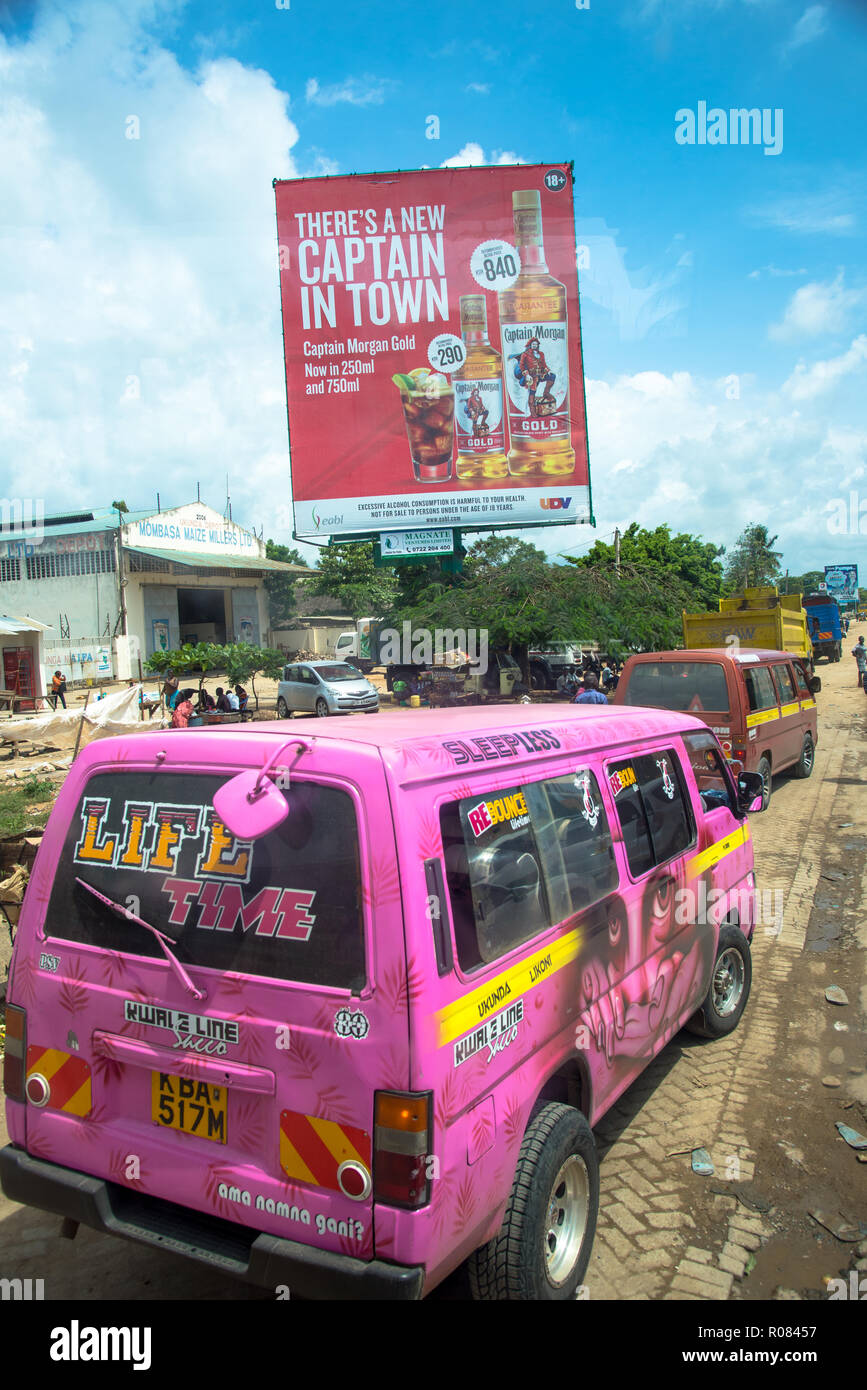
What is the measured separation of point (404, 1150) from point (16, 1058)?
1423mm

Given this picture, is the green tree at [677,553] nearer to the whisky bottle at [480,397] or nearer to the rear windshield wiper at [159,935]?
the whisky bottle at [480,397]

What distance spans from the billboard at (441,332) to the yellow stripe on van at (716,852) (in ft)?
64.1

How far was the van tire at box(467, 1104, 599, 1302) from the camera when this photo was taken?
96.4 inches

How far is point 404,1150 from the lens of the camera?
208cm

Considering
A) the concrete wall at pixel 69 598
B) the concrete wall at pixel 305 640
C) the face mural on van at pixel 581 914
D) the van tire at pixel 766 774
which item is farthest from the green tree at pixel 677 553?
the face mural on van at pixel 581 914

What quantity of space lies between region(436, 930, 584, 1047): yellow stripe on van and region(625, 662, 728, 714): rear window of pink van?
6.87m

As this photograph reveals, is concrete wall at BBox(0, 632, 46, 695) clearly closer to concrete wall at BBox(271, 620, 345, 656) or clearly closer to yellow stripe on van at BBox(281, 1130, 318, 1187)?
concrete wall at BBox(271, 620, 345, 656)

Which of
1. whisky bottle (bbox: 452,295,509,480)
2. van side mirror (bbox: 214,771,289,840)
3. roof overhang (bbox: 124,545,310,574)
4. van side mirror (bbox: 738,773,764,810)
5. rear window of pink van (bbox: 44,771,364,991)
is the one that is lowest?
van side mirror (bbox: 738,773,764,810)

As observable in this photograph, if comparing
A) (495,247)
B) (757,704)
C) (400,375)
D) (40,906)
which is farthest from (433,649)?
(40,906)

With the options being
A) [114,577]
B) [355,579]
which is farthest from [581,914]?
[355,579]

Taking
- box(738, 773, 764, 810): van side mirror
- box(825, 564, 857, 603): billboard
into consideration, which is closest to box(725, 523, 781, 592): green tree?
box(825, 564, 857, 603): billboard

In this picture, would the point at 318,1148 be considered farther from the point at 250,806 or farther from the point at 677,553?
→ the point at 677,553
